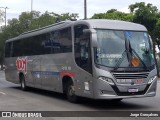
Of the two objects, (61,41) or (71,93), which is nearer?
(71,93)

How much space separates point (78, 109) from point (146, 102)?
3153mm

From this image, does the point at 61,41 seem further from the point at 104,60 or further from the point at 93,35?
the point at 104,60

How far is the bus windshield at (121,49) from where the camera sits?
512 inches

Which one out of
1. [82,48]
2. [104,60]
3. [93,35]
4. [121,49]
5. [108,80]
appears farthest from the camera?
[82,48]

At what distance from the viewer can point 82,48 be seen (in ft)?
45.6

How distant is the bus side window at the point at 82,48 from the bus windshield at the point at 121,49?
1.41 ft

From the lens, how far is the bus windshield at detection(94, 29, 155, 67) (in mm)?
12992

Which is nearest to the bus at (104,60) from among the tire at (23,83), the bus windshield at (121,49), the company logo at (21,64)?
the bus windshield at (121,49)

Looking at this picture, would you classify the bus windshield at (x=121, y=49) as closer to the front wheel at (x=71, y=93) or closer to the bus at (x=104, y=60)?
the bus at (x=104, y=60)

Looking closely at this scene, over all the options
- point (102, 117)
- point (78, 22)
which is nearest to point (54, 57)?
point (78, 22)

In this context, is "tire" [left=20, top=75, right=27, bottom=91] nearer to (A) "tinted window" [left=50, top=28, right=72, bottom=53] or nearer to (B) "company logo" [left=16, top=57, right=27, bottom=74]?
(B) "company logo" [left=16, top=57, right=27, bottom=74]

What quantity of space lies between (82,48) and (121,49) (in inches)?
58.3

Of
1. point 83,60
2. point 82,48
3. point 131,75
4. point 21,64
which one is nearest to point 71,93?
point 83,60

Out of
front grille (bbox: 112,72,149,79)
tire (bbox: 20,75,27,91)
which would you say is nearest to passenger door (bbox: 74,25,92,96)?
front grille (bbox: 112,72,149,79)
